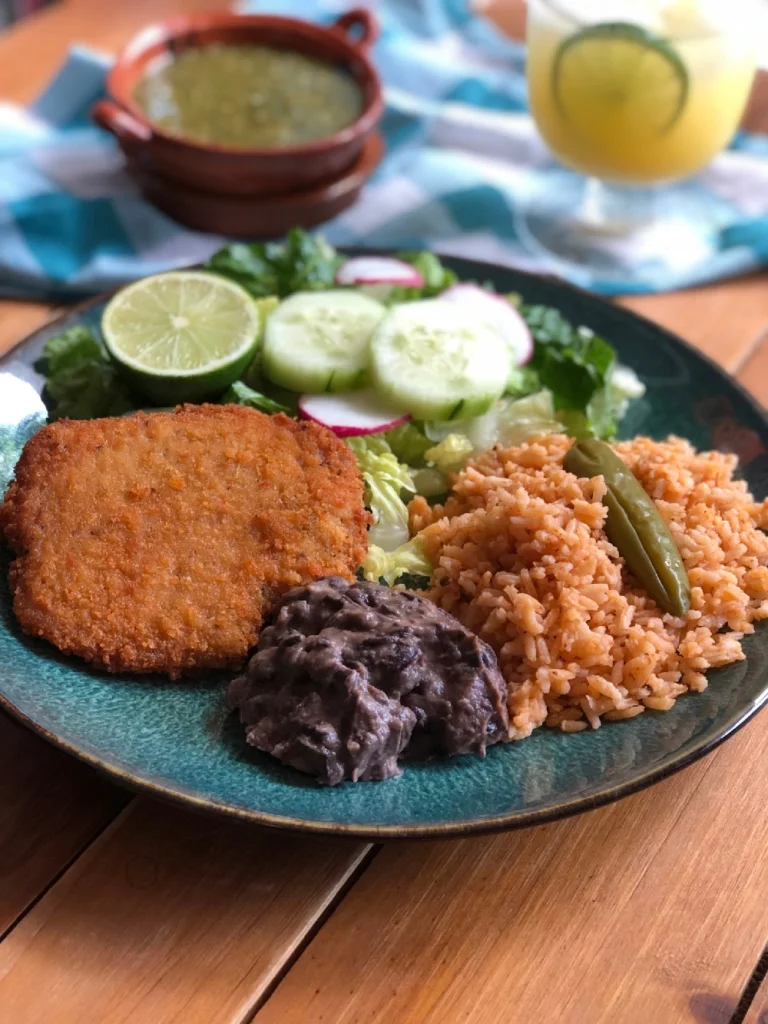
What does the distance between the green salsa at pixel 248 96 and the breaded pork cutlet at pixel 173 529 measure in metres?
1.74

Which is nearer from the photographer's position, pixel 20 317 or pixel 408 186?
pixel 20 317

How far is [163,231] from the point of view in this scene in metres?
3.91

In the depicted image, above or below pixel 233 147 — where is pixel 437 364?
above

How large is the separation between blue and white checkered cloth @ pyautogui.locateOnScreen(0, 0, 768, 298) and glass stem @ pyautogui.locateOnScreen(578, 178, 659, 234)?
15 centimetres

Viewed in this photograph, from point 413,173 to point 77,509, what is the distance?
2500mm

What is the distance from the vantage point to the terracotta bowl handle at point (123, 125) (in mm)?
3666

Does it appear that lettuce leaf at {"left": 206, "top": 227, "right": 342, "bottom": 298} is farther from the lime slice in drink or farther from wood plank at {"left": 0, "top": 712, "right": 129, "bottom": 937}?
wood plank at {"left": 0, "top": 712, "right": 129, "bottom": 937}

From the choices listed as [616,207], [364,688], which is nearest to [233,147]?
[616,207]

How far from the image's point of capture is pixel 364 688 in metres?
2.00

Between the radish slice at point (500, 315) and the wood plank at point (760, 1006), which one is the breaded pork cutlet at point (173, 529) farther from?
the wood plank at point (760, 1006)

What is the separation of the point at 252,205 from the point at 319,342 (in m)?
1.15

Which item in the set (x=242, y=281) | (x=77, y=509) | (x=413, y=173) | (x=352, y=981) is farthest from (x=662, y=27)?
(x=352, y=981)

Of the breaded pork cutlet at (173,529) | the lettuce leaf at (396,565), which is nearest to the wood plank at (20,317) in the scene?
the breaded pork cutlet at (173,529)

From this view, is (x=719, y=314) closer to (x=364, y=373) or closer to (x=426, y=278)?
(x=426, y=278)
